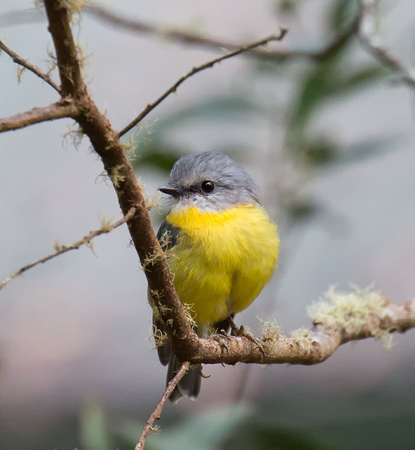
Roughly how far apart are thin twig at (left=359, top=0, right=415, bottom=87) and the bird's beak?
45.2 inches

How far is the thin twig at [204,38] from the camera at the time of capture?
11.7ft

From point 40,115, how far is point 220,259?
1516 millimetres

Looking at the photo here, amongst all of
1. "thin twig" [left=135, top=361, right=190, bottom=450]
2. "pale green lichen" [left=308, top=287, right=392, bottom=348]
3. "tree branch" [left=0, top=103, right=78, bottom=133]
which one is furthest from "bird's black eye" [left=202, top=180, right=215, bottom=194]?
"tree branch" [left=0, top=103, right=78, bottom=133]

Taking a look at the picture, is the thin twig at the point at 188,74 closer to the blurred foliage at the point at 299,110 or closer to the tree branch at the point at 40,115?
the tree branch at the point at 40,115

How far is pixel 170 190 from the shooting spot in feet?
10.1

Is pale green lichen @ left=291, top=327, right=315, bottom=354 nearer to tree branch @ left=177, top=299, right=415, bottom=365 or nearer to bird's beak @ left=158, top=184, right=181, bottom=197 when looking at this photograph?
tree branch @ left=177, top=299, right=415, bottom=365

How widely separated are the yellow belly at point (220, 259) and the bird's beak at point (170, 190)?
0.34 ft

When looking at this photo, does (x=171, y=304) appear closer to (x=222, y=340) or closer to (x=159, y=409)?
(x=159, y=409)

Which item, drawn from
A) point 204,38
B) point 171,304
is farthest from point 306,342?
point 204,38

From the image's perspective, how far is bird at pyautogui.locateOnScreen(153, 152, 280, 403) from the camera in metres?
2.83

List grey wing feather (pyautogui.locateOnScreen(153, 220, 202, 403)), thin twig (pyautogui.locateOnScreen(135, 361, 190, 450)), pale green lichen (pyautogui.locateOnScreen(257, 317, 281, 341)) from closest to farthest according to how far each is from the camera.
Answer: thin twig (pyautogui.locateOnScreen(135, 361, 190, 450))
pale green lichen (pyautogui.locateOnScreen(257, 317, 281, 341))
grey wing feather (pyautogui.locateOnScreen(153, 220, 202, 403))

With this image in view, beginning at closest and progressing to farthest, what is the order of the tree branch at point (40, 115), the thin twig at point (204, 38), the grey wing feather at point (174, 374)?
1. the tree branch at point (40, 115)
2. the grey wing feather at point (174, 374)
3. the thin twig at point (204, 38)

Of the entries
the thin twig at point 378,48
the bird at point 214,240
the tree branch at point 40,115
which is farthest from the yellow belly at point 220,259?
the tree branch at point 40,115

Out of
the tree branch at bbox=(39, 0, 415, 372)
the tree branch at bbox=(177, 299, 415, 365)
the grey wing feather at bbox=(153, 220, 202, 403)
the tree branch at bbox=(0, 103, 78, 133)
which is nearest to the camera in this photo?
the tree branch at bbox=(0, 103, 78, 133)
